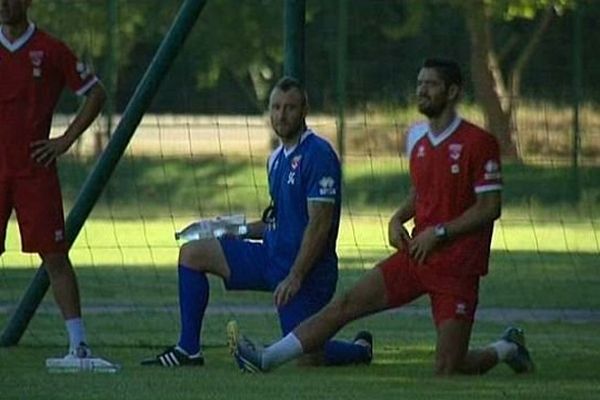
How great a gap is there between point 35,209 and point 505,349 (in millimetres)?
2516

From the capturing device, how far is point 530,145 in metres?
19.3

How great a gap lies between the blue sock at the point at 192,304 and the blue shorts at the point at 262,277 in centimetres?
20

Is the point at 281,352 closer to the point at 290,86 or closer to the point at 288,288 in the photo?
the point at 288,288

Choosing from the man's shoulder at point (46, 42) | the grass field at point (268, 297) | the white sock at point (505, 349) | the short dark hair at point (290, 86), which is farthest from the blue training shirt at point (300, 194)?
the man's shoulder at point (46, 42)

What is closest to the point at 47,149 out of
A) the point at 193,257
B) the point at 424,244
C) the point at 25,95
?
the point at 25,95

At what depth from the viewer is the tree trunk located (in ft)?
59.7

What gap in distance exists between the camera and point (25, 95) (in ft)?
40.1

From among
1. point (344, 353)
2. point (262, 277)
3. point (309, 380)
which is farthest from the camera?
point (344, 353)

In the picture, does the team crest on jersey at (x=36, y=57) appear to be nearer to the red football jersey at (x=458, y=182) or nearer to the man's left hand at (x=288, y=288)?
the man's left hand at (x=288, y=288)

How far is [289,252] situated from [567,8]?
7.74 m

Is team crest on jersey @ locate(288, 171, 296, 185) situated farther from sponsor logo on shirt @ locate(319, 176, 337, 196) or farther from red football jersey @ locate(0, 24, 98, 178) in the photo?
red football jersey @ locate(0, 24, 98, 178)

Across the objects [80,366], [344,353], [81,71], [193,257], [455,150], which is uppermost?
[81,71]

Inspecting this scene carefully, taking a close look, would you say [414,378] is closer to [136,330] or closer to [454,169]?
[454,169]

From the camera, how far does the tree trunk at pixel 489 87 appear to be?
59.7 feet
